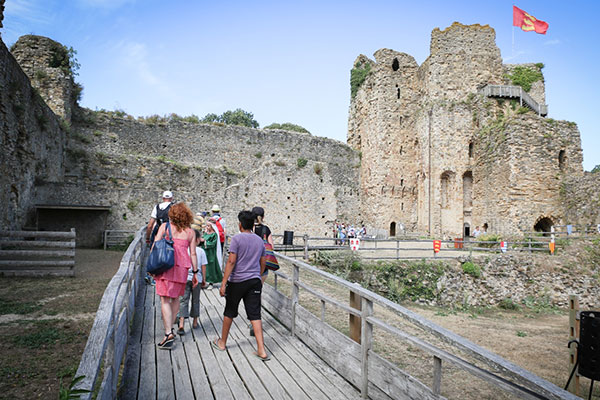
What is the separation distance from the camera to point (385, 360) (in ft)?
10.8

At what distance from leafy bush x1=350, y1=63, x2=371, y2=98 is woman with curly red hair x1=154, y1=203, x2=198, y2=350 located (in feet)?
93.3

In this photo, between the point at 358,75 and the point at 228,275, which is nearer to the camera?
the point at 228,275

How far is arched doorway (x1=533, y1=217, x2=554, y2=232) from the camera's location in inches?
906

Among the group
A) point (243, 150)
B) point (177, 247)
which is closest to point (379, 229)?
point (243, 150)

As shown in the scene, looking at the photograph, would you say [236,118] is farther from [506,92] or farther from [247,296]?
[247,296]

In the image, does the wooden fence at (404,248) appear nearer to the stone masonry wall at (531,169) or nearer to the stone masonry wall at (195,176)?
the stone masonry wall at (195,176)

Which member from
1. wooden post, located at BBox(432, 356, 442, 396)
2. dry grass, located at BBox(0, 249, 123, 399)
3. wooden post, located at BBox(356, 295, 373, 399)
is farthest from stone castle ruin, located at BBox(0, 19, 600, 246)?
wooden post, located at BBox(432, 356, 442, 396)

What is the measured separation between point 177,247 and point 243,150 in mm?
21115

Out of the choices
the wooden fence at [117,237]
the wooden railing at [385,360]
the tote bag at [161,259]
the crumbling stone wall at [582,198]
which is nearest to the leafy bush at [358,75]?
the crumbling stone wall at [582,198]

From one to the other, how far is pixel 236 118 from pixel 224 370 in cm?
5276

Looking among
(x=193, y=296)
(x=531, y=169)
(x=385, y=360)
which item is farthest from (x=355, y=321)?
(x=531, y=169)

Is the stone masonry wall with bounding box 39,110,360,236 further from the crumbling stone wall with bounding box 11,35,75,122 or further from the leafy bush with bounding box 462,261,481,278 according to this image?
the leafy bush with bounding box 462,261,481,278

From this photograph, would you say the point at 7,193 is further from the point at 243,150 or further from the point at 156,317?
the point at 243,150

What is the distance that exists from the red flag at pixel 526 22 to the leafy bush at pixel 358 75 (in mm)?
10665
